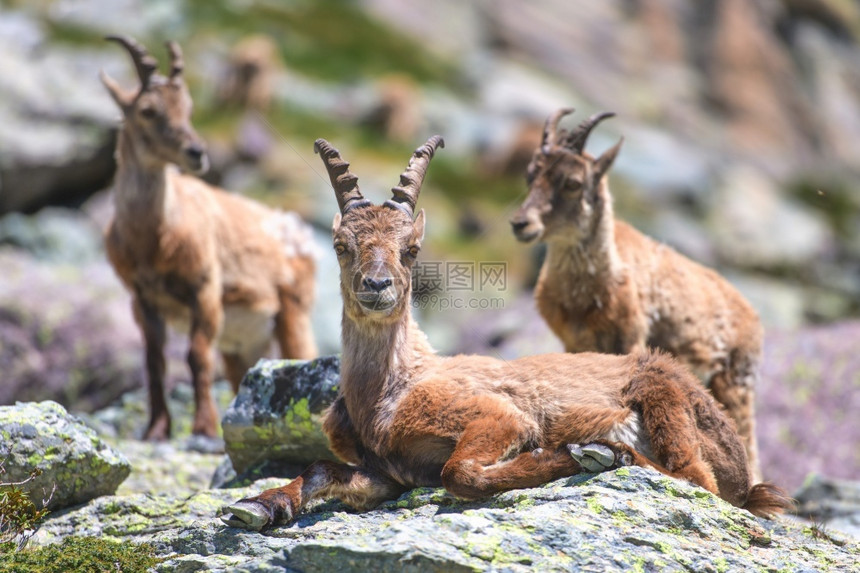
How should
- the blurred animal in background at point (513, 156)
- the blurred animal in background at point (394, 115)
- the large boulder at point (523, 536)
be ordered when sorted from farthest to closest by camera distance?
the blurred animal in background at point (394, 115) < the blurred animal in background at point (513, 156) < the large boulder at point (523, 536)

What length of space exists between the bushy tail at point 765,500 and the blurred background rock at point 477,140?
424 cm

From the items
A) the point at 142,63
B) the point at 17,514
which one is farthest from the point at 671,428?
the point at 142,63

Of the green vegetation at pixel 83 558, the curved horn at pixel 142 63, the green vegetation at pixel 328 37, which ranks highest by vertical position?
the green vegetation at pixel 328 37

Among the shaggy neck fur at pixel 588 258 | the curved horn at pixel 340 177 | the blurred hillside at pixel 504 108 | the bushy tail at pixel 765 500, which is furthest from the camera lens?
the blurred hillside at pixel 504 108

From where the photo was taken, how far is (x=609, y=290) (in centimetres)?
Result: 1131

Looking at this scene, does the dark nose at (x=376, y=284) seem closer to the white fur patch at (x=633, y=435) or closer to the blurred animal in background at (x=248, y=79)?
the white fur patch at (x=633, y=435)

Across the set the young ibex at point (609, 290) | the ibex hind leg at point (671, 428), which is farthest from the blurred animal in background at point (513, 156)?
the ibex hind leg at point (671, 428)

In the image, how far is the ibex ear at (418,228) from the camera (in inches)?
318

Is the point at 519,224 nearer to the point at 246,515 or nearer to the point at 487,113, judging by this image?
the point at 246,515

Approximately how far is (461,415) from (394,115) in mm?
30366

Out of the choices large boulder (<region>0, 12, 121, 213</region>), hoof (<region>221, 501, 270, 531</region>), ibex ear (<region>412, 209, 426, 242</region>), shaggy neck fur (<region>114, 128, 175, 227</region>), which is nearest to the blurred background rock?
large boulder (<region>0, 12, 121, 213</region>)

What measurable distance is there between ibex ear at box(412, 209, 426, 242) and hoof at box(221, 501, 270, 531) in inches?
97.1

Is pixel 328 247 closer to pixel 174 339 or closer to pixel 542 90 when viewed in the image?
pixel 174 339

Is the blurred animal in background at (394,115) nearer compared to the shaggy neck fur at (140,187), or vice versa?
the shaggy neck fur at (140,187)
